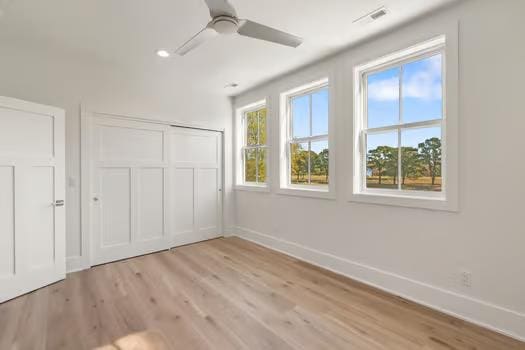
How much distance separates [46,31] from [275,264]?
3592mm

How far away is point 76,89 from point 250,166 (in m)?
2.74

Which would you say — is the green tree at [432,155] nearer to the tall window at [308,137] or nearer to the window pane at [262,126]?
the tall window at [308,137]

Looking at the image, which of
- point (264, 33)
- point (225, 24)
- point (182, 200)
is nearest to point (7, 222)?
point (182, 200)

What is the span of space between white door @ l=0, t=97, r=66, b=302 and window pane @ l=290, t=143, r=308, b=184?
2.92m

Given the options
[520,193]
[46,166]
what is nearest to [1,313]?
[46,166]

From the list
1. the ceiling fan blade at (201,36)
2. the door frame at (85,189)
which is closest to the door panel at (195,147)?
the door frame at (85,189)

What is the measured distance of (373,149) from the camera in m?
2.94

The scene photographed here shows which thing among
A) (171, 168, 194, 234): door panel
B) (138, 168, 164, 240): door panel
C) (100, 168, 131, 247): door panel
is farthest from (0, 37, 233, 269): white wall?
(171, 168, 194, 234): door panel

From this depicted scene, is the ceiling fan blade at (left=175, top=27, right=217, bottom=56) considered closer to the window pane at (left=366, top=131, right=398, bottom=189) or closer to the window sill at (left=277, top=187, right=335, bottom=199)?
the window pane at (left=366, top=131, right=398, bottom=189)

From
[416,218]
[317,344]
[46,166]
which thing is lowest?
[317,344]

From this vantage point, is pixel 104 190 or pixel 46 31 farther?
pixel 104 190

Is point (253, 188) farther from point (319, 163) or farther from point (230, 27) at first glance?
point (230, 27)

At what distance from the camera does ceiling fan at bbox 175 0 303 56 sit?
1.67m

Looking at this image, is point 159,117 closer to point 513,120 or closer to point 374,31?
point 374,31
